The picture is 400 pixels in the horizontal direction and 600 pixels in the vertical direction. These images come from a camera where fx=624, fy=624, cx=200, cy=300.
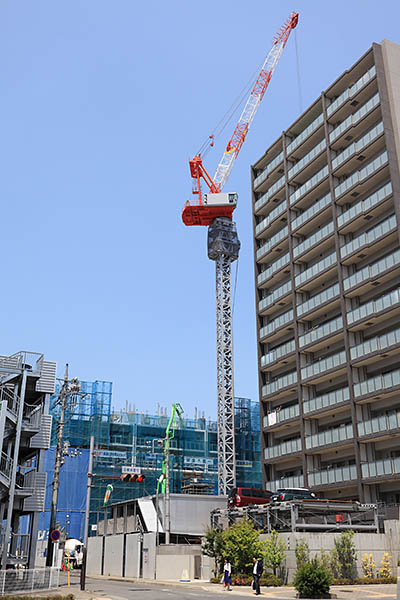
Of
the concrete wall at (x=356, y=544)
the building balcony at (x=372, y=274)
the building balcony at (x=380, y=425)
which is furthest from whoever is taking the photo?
the building balcony at (x=372, y=274)

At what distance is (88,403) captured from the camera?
9481cm

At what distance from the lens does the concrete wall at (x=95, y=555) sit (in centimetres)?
5572

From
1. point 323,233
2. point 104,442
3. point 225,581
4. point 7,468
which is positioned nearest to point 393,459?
point 225,581

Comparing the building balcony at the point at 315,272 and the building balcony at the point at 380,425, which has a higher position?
the building balcony at the point at 315,272

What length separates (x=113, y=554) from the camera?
173 ft

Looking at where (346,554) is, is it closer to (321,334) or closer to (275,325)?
(321,334)

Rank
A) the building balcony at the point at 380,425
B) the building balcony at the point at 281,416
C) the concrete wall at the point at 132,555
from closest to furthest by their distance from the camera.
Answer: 1. the building balcony at the point at 380,425
2. the concrete wall at the point at 132,555
3. the building balcony at the point at 281,416

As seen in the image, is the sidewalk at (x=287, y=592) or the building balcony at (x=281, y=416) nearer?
the sidewalk at (x=287, y=592)

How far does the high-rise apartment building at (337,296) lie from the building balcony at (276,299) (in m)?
0.16

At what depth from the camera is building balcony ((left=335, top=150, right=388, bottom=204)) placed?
170ft

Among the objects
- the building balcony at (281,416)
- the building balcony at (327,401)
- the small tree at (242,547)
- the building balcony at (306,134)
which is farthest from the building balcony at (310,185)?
the small tree at (242,547)

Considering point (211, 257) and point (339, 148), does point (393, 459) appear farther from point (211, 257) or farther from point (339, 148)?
A: point (211, 257)

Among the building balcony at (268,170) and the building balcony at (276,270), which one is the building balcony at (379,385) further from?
the building balcony at (268,170)

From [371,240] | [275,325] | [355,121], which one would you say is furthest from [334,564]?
[355,121]
